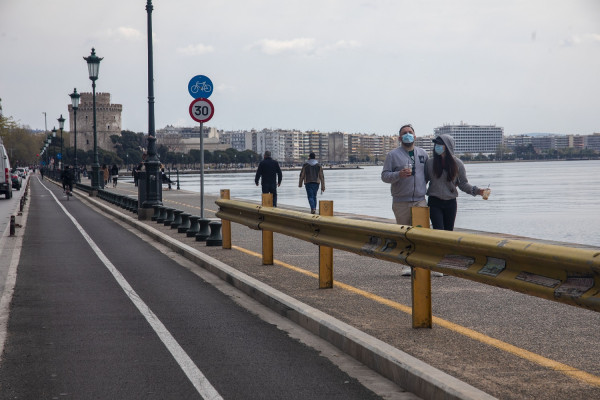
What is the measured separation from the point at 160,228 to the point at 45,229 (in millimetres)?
3436

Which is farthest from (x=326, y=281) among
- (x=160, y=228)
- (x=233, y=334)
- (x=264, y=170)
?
(x=264, y=170)

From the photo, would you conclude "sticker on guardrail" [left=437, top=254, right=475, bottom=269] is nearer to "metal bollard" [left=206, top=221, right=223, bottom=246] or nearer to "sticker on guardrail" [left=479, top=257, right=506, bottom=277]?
"sticker on guardrail" [left=479, top=257, right=506, bottom=277]

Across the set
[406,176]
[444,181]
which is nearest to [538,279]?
[406,176]

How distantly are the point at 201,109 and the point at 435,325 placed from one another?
33.2ft

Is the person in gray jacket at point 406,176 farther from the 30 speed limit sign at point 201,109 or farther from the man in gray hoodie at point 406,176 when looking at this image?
the 30 speed limit sign at point 201,109

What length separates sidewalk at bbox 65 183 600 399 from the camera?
5.14 metres

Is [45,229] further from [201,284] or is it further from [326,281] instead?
[326,281]

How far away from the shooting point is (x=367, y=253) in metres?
7.73

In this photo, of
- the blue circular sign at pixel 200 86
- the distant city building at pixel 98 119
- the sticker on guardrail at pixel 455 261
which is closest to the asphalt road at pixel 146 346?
the sticker on guardrail at pixel 455 261

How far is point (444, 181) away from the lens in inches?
392

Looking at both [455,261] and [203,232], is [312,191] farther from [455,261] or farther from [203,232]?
[455,261]

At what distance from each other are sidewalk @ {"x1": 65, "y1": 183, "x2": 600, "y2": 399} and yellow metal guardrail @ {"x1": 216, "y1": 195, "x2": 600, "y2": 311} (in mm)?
535

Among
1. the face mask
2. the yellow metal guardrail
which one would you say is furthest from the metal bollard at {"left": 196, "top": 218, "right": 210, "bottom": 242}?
the face mask

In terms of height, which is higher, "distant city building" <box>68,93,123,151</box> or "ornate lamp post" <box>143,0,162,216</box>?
"distant city building" <box>68,93,123,151</box>
